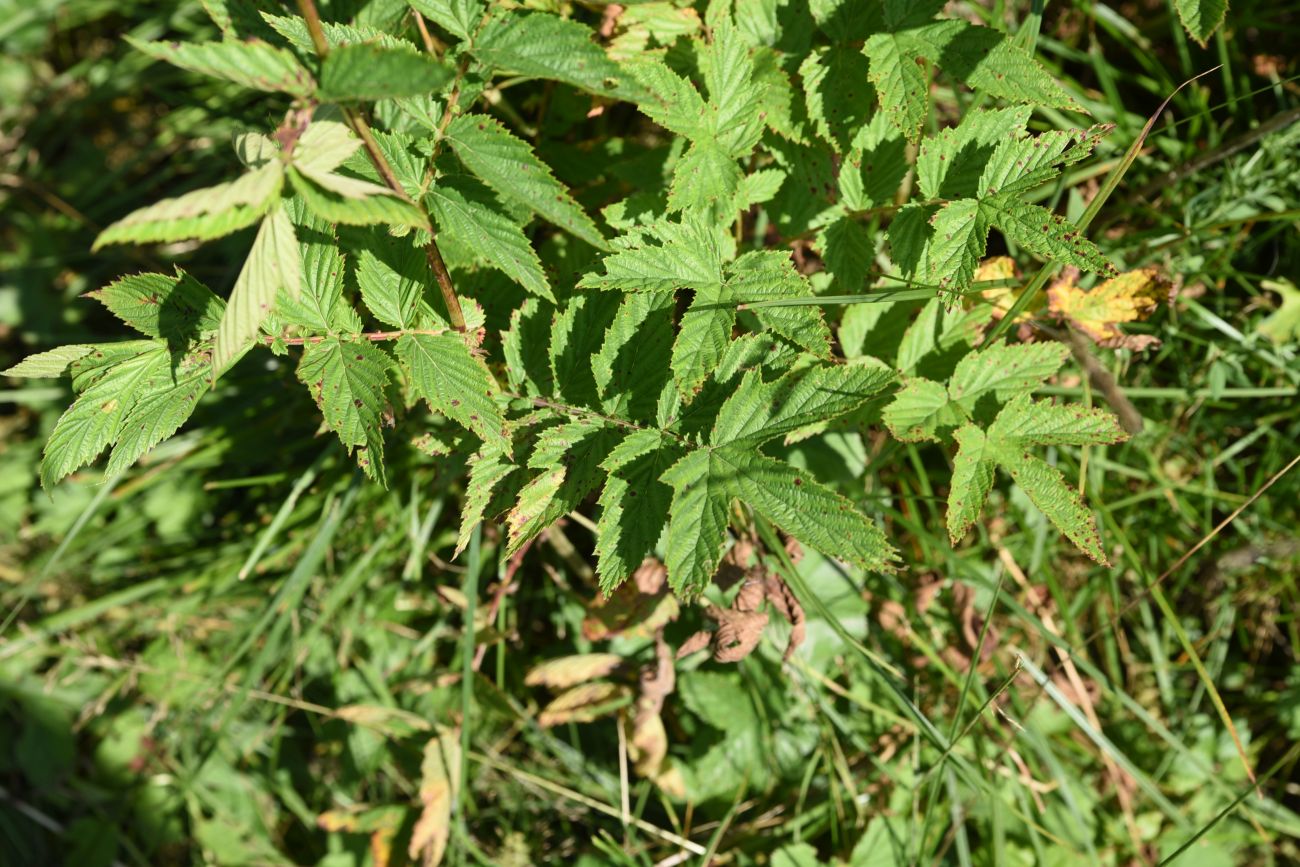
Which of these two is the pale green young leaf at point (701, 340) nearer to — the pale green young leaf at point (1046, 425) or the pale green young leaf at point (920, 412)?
the pale green young leaf at point (920, 412)

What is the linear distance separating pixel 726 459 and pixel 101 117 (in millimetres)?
3551

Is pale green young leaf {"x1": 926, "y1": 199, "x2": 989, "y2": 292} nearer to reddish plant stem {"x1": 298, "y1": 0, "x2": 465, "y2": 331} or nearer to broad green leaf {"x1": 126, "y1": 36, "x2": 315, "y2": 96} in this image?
reddish plant stem {"x1": 298, "y1": 0, "x2": 465, "y2": 331}

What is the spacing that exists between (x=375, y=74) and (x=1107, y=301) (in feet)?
5.36

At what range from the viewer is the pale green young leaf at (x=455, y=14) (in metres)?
1.41

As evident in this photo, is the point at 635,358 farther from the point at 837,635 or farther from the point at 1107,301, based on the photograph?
the point at 1107,301

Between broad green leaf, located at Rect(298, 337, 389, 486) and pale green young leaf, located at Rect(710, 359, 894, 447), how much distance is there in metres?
0.57

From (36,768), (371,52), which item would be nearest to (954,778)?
(371,52)

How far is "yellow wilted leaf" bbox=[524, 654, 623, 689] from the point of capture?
2.36 metres

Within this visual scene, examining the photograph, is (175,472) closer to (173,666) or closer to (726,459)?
(173,666)

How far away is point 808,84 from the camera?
179 cm

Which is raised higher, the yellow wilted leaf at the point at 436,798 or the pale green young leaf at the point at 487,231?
the pale green young leaf at the point at 487,231

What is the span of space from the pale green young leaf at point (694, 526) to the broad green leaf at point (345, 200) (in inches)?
23.2

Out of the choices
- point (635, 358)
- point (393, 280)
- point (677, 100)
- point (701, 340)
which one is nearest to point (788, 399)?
point (701, 340)

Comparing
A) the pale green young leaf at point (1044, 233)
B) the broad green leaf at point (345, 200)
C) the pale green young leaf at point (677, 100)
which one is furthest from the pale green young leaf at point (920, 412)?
the broad green leaf at point (345, 200)
